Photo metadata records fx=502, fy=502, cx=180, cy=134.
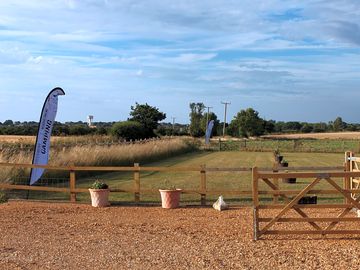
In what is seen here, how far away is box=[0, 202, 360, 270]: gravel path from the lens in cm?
730

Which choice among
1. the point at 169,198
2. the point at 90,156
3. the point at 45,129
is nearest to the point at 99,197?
the point at 169,198

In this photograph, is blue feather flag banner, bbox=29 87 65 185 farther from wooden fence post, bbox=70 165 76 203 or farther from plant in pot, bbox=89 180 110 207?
plant in pot, bbox=89 180 110 207

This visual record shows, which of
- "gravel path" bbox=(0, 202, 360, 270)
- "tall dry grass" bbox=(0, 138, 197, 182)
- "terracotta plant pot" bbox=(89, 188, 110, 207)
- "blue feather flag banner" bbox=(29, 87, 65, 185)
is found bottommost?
"gravel path" bbox=(0, 202, 360, 270)

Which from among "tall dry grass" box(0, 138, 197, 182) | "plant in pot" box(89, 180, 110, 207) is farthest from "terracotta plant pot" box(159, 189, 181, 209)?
"tall dry grass" box(0, 138, 197, 182)

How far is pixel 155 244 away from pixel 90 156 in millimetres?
16410

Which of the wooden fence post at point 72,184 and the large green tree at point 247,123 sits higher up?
the large green tree at point 247,123

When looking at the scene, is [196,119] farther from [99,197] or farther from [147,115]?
[99,197]

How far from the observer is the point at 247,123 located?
104 m

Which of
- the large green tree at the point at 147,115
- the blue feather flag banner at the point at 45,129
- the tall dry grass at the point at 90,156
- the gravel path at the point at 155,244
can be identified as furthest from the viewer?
the large green tree at the point at 147,115

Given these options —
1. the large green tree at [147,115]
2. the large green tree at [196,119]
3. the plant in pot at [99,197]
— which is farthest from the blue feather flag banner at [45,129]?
the large green tree at [196,119]

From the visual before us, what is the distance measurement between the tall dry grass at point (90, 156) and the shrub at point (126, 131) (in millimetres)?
15919

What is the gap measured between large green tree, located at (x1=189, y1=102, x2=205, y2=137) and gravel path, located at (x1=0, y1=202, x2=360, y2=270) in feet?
287

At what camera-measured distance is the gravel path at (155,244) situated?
7297 mm

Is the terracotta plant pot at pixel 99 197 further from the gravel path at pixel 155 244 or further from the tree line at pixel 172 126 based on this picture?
the tree line at pixel 172 126
